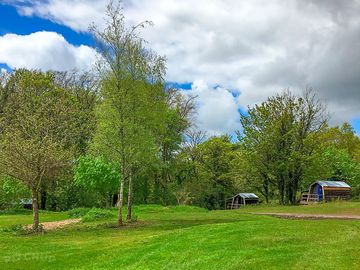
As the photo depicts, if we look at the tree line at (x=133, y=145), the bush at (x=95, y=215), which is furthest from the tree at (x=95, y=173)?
the bush at (x=95, y=215)

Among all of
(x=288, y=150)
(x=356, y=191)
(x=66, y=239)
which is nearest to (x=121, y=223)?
(x=66, y=239)

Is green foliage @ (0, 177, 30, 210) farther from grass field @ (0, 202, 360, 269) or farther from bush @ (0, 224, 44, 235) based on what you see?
grass field @ (0, 202, 360, 269)

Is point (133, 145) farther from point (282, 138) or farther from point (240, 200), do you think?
point (240, 200)

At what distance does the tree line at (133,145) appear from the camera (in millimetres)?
25375

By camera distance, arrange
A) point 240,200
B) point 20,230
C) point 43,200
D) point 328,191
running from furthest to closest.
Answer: point 240,200 < point 328,191 < point 43,200 < point 20,230

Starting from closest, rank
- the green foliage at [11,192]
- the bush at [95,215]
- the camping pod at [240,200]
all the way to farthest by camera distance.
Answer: the bush at [95,215]
the green foliage at [11,192]
the camping pod at [240,200]

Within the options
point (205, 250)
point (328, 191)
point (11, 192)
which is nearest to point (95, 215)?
point (11, 192)

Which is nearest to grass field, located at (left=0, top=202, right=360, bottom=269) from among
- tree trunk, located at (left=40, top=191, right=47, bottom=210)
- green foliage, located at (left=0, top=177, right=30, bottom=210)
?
green foliage, located at (left=0, top=177, right=30, bottom=210)

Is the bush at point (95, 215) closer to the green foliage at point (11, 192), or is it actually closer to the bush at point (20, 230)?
the bush at point (20, 230)

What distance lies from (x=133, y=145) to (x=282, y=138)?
90.3ft

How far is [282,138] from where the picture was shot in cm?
4894

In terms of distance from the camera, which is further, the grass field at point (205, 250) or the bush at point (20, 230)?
the bush at point (20, 230)

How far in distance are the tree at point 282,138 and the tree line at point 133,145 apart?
0.12 meters

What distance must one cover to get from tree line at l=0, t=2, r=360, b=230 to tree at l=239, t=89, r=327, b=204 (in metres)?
0.12
